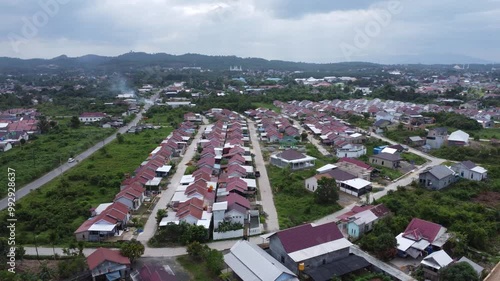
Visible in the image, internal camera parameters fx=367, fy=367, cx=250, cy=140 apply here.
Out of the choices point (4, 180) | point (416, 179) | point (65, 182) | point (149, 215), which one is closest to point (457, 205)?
point (416, 179)

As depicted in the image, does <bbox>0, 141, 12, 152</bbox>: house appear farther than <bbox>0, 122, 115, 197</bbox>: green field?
Yes

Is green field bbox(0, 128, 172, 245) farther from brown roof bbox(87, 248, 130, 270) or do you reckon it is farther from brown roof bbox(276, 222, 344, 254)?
brown roof bbox(276, 222, 344, 254)

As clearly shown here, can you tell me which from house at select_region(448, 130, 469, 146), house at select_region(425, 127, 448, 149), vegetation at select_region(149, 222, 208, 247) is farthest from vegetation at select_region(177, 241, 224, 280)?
house at select_region(448, 130, 469, 146)

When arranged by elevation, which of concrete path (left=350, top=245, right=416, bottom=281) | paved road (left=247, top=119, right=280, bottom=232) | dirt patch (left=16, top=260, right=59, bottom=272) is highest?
concrete path (left=350, top=245, right=416, bottom=281)

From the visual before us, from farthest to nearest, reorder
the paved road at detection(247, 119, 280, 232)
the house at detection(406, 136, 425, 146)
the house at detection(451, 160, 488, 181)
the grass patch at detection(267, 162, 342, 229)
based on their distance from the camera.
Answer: the house at detection(406, 136, 425, 146)
the house at detection(451, 160, 488, 181)
the grass patch at detection(267, 162, 342, 229)
the paved road at detection(247, 119, 280, 232)

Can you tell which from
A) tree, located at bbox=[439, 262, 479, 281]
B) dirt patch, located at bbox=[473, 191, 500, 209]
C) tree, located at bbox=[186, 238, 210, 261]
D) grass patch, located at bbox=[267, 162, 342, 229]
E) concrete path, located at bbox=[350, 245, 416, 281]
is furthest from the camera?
dirt patch, located at bbox=[473, 191, 500, 209]

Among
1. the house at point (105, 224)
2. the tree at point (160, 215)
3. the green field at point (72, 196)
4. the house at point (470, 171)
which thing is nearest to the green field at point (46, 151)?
the green field at point (72, 196)

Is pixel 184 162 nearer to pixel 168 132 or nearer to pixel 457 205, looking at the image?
pixel 168 132

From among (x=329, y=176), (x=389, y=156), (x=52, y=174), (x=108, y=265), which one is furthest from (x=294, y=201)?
(x=52, y=174)
